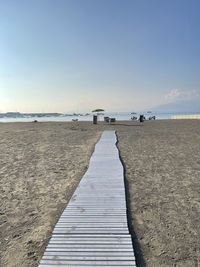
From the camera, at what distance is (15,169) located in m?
11.8

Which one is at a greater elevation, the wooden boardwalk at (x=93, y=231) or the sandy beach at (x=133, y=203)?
the wooden boardwalk at (x=93, y=231)

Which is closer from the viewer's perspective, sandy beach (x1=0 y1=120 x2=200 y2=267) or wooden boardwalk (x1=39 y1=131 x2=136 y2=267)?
wooden boardwalk (x1=39 y1=131 x2=136 y2=267)

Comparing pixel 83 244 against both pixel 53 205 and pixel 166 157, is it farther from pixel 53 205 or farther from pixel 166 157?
pixel 166 157

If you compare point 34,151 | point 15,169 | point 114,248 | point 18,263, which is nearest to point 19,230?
point 18,263

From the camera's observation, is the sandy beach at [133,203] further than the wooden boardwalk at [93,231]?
Yes

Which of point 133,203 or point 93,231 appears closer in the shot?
point 93,231

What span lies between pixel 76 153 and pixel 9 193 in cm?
688

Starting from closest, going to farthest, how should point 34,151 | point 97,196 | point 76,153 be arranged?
point 97,196 < point 76,153 < point 34,151

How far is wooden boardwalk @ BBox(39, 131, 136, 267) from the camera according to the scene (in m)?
4.80

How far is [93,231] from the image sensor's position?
18.8ft

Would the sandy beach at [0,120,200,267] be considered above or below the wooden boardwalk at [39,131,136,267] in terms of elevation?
below

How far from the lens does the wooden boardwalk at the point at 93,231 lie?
480 cm

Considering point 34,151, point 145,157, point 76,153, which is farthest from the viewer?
point 34,151

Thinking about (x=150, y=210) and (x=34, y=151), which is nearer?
(x=150, y=210)
